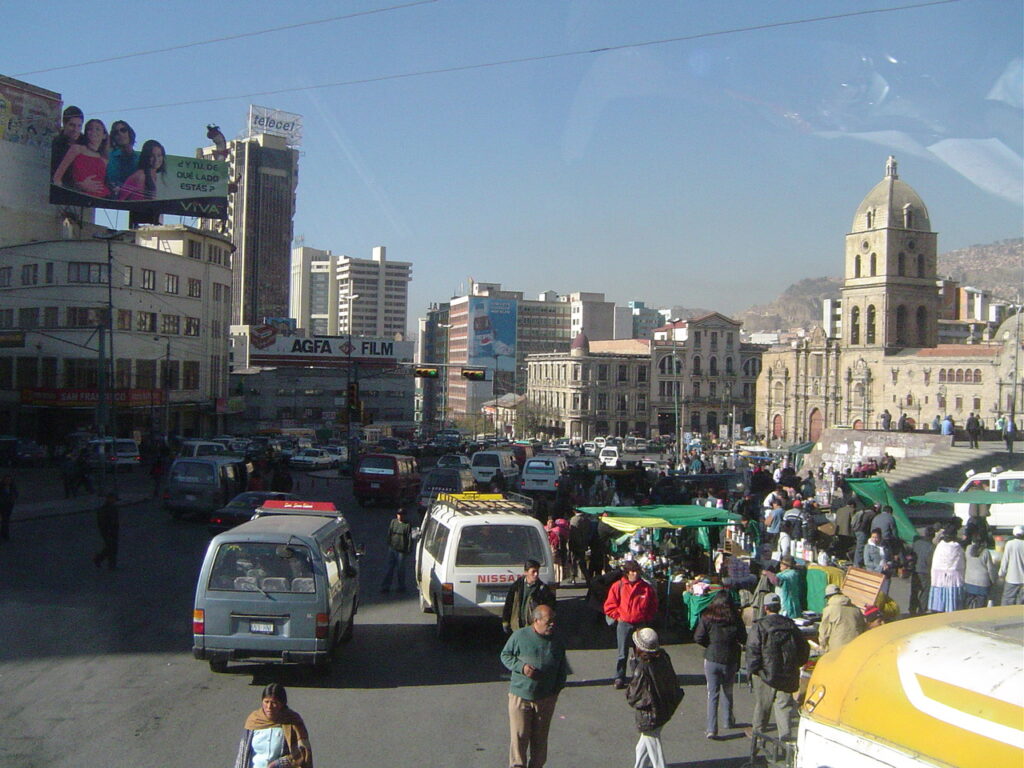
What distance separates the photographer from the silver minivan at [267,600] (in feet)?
31.7

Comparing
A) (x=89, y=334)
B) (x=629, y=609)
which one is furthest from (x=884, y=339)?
(x=629, y=609)

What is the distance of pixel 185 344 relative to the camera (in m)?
64.0

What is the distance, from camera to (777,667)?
805cm

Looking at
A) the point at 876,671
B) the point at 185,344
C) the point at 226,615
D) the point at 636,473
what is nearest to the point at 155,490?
the point at 636,473

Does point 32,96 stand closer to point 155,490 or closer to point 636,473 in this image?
point 155,490

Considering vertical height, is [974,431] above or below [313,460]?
above

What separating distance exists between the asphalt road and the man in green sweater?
2.25ft

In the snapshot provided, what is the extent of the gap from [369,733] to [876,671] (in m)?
5.73

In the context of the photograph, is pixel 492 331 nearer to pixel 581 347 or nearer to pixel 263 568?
pixel 581 347

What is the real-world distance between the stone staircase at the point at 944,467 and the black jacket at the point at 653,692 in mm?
23526

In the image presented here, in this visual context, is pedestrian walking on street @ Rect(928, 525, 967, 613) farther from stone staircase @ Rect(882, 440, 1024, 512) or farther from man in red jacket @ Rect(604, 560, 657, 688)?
stone staircase @ Rect(882, 440, 1024, 512)

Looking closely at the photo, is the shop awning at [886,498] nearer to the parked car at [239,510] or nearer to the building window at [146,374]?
the parked car at [239,510]

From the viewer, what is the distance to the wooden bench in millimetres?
11219

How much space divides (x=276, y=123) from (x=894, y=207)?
11533 centimetres
